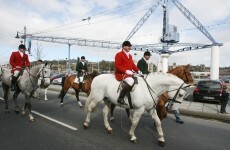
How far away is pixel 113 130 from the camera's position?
7.12 metres

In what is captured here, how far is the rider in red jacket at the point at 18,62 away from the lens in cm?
882

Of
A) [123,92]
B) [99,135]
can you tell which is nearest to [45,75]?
[99,135]

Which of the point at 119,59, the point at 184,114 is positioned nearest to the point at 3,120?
the point at 119,59

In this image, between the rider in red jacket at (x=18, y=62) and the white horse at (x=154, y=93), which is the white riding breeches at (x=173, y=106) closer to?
the white horse at (x=154, y=93)

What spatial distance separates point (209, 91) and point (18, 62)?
12.0m

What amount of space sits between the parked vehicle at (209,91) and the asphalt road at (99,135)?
630 centimetres

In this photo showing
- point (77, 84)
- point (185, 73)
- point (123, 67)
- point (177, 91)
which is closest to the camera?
point (177, 91)

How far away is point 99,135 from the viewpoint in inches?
258

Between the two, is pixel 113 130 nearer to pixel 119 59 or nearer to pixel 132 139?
pixel 132 139

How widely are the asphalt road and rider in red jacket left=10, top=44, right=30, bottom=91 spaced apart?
1.57 m

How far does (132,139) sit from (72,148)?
1613 mm

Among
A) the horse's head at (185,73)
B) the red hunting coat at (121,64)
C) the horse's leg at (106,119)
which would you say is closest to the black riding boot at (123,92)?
the red hunting coat at (121,64)

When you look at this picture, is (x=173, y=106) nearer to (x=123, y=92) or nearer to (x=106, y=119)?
(x=123, y=92)

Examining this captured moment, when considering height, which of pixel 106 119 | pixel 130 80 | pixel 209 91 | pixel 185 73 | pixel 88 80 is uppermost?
pixel 185 73
